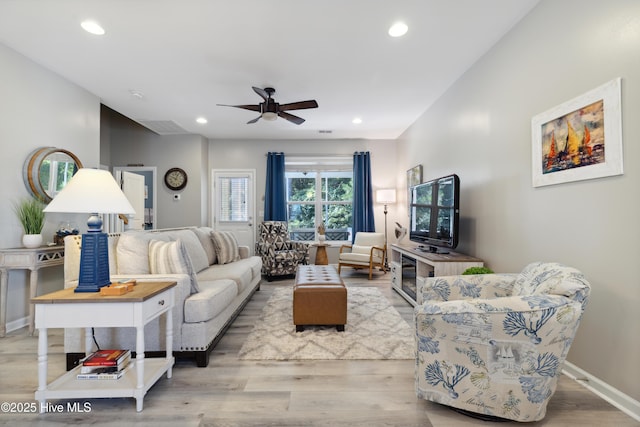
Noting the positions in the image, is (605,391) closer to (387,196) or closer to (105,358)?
(105,358)

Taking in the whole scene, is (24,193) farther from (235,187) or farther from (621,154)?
(621,154)

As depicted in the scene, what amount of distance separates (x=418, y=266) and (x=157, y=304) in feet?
8.83

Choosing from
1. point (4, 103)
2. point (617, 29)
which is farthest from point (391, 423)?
point (4, 103)

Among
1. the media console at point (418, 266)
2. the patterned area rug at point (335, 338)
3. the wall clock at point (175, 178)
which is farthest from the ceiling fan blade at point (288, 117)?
the wall clock at point (175, 178)

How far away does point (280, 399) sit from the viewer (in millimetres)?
1807

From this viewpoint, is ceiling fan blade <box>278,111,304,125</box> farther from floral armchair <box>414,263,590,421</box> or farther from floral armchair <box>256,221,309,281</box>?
floral armchair <box>414,263,590,421</box>

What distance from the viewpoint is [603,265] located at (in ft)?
5.91

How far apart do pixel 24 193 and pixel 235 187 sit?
3.55 metres

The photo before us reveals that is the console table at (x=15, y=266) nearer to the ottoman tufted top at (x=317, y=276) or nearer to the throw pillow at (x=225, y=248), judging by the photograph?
the throw pillow at (x=225, y=248)

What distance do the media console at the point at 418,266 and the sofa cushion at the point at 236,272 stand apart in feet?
5.87

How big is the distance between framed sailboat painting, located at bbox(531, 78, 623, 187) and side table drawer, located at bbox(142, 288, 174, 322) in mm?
2696

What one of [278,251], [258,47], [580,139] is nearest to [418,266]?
[580,139]

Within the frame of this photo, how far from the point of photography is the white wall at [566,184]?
1660 millimetres

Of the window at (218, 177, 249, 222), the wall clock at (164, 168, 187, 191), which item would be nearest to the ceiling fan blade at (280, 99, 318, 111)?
the window at (218, 177, 249, 222)
